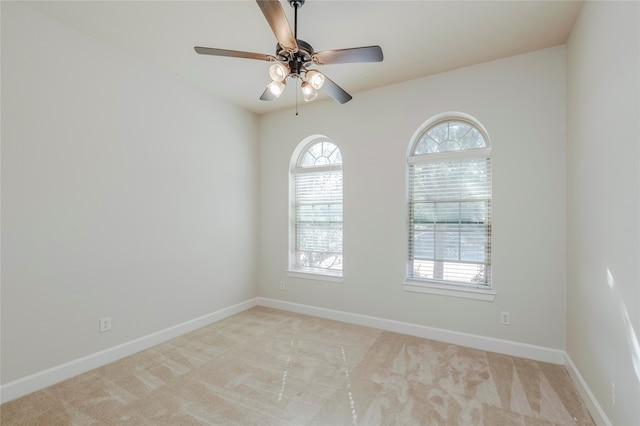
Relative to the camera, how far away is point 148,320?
3.07m

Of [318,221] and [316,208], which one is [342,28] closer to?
[316,208]

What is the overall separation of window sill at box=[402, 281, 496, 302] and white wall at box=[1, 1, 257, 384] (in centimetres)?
252

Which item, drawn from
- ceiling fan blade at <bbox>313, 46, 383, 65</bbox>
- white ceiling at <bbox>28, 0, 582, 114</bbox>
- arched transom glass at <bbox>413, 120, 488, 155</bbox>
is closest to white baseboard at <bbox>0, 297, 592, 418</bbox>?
arched transom glass at <bbox>413, 120, 488, 155</bbox>

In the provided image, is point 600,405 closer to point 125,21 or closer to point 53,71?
point 125,21

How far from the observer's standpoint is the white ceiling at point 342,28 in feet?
7.23

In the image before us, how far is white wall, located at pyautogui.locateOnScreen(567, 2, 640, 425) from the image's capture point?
1.49 metres

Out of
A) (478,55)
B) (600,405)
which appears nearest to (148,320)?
(600,405)

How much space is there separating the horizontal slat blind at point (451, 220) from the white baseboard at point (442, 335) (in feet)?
1.84

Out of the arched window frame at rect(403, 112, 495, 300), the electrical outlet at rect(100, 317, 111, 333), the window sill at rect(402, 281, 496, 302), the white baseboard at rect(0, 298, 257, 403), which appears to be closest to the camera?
the white baseboard at rect(0, 298, 257, 403)

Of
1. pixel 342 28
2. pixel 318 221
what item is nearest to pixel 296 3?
pixel 342 28

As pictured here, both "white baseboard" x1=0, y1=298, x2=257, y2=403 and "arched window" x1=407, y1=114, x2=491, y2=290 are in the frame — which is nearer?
"white baseboard" x1=0, y1=298, x2=257, y2=403

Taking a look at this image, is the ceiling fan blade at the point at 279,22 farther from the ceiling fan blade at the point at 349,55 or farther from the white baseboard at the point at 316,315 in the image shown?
the white baseboard at the point at 316,315

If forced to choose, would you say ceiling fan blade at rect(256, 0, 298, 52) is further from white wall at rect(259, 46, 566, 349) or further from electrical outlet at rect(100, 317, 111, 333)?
electrical outlet at rect(100, 317, 111, 333)

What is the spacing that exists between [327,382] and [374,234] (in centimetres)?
177
